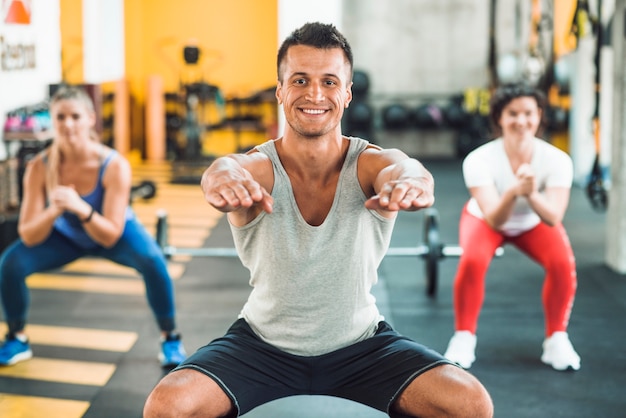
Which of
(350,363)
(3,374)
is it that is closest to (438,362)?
(350,363)

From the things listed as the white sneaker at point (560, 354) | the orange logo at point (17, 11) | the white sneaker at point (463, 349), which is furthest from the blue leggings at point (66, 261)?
the orange logo at point (17, 11)

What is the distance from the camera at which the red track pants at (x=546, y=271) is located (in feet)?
9.58

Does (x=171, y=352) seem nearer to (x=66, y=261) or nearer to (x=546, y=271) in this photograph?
(x=66, y=261)

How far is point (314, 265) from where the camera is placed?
175 cm

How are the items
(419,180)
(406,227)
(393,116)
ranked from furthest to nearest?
(393,116) → (406,227) → (419,180)

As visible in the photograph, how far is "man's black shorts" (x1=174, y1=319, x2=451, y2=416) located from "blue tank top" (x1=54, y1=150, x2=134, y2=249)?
1.25 meters

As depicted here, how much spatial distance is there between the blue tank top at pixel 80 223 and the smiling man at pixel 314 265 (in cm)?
124

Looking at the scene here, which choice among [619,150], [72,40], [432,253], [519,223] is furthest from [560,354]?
[72,40]

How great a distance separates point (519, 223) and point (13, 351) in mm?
1749

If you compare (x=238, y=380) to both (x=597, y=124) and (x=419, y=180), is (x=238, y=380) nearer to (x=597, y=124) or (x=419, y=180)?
(x=419, y=180)

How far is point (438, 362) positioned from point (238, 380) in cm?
39

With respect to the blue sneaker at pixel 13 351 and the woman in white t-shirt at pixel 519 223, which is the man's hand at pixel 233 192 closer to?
the woman in white t-shirt at pixel 519 223

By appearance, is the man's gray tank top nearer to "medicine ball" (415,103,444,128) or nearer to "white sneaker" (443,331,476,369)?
"white sneaker" (443,331,476,369)

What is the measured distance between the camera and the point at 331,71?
1.79m
